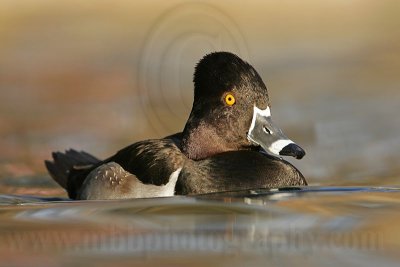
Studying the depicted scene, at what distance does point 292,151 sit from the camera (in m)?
8.57

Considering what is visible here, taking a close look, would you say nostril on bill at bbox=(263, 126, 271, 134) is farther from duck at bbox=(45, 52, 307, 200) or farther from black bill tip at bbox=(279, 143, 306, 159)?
black bill tip at bbox=(279, 143, 306, 159)

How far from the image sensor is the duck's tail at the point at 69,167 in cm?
1032

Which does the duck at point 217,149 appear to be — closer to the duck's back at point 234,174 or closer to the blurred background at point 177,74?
the duck's back at point 234,174

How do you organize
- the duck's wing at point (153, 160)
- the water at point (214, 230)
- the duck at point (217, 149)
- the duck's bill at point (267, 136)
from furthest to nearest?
the duck's bill at point (267, 136), the duck's wing at point (153, 160), the duck at point (217, 149), the water at point (214, 230)

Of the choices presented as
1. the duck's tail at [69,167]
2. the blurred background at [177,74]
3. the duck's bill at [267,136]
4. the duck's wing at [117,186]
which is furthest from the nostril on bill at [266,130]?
the duck's tail at [69,167]

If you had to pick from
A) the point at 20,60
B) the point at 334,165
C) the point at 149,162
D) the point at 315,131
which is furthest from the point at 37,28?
the point at 149,162

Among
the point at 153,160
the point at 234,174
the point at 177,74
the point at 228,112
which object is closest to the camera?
the point at 234,174

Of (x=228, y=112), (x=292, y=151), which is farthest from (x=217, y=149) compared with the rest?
(x=292, y=151)

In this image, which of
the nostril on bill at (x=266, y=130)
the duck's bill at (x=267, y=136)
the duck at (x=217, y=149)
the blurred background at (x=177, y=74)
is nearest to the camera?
the duck at (x=217, y=149)

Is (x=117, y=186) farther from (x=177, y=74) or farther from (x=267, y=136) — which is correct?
(x=177, y=74)

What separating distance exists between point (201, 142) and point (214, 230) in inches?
89.7

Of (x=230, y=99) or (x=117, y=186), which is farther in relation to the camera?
(x=117, y=186)

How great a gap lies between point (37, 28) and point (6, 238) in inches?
470

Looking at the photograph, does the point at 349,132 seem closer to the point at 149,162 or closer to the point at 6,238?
the point at 149,162
